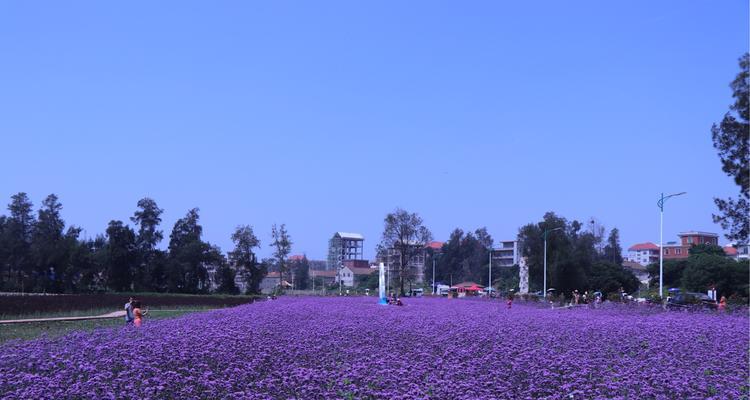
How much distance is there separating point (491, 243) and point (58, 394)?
141238 millimetres

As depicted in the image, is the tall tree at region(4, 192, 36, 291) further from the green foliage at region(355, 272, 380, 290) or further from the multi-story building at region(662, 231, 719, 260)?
the multi-story building at region(662, 231, 719, 260)

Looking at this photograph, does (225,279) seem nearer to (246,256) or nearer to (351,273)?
(246,256)

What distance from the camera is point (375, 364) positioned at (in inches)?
356

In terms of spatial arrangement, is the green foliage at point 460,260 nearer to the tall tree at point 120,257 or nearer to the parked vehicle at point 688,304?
the tall tree at point 120,257

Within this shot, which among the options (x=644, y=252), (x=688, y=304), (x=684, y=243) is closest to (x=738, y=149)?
(x=688, y=304)

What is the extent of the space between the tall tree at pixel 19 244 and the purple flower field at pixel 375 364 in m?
68.7

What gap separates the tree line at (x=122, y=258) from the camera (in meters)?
73.0

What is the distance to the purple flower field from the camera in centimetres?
751

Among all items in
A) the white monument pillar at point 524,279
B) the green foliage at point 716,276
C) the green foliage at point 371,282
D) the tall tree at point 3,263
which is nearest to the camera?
the green foliage at point 716,276

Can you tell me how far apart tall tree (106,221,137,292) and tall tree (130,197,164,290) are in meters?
0.93

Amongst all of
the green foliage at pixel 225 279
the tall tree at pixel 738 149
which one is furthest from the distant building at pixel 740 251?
the green foliage at pixel 225 279

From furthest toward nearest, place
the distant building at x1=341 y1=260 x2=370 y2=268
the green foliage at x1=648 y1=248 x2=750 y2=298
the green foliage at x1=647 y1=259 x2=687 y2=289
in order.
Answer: the distant building at x1=341 y1=260 x2=370 y2=268
the green foliage at x1=647 y1=259 x2=687 y2=289
the green foliage at x1=648 y1=248 x2=750 y2=298

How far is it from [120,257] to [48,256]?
7.31 m

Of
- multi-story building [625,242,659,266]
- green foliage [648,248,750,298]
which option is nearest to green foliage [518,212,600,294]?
green foliage [648,248,750,298]
